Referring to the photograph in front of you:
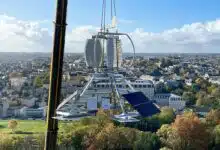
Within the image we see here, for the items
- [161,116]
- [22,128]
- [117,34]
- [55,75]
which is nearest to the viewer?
[55,75]

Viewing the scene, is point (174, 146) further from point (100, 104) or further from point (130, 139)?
point (100, 104)

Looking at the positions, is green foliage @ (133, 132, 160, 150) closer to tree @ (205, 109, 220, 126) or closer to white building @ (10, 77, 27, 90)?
tree @ (205, 109, 220, 126)

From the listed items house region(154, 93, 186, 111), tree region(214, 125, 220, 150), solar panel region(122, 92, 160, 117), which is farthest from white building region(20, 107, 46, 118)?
solar panel region(122, 92, 160, 117)

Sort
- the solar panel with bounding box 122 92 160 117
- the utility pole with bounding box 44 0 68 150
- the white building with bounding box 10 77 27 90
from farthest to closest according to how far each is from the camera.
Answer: the white building with bounding box 10 77 27 90 → the solar panel with bounding box 122 92 160 117 → the utility pole with bounding box 44 0 68 150

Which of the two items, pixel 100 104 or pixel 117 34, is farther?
pixel 100 104

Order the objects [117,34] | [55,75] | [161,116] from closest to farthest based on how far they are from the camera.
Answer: [55,75], [117,34], [161,116]

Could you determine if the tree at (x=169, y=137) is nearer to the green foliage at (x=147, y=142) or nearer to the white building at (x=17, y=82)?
the green foliage at (x=147, y=142)

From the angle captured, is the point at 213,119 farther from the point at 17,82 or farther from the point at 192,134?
the point at 17,82

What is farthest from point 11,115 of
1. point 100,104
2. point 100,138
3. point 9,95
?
point 100,138

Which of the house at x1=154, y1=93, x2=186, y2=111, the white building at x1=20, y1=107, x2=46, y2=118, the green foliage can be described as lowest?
the white building at x1=20, y1=107, x2=46, y2=118
